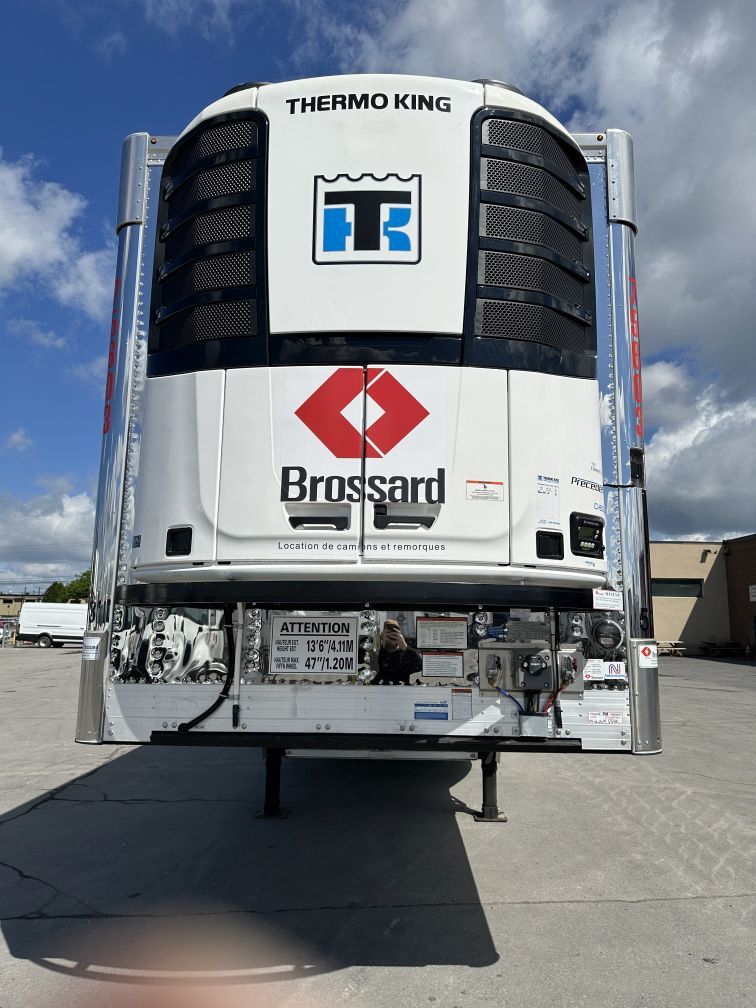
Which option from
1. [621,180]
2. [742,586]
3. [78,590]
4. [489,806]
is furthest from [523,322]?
[78,590]

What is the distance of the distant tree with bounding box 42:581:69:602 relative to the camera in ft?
278

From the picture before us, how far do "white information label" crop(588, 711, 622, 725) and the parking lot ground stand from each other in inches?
43.8

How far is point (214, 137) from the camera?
11.5 ft

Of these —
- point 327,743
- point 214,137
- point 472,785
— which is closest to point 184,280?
point 214,137

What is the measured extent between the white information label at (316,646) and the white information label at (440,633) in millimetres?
289

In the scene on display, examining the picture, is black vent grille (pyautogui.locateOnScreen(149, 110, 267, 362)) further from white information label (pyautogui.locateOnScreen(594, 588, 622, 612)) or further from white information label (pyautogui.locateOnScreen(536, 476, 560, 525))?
white information label (pyautogui.locateOnScreen(594, 588, 622, 612))

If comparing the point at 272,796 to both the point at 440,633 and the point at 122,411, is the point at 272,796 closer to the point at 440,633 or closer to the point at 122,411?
the point at 440,633

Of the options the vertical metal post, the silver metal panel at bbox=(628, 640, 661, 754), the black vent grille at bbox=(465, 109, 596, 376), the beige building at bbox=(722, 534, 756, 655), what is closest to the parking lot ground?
the silver metal panel at bbox=(628, 640, 661, 754)

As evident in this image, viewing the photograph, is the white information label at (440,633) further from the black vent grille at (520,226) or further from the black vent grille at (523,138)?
the black vent grille at (523,138)

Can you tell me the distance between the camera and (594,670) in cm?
324

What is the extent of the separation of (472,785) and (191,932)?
365 centimetres

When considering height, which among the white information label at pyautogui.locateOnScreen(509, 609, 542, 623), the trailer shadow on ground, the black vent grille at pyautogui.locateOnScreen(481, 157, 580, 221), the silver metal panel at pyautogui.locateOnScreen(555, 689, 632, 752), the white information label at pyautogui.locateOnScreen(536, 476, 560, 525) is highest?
the black vent grille at pyautogui.locateOnScreen(481, 157, 580, 221)

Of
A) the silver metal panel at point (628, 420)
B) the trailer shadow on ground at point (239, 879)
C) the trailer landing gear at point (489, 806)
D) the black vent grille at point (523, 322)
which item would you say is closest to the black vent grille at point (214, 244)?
the black vent grille at point (523, 322)

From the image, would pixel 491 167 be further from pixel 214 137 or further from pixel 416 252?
pixel 214 137
